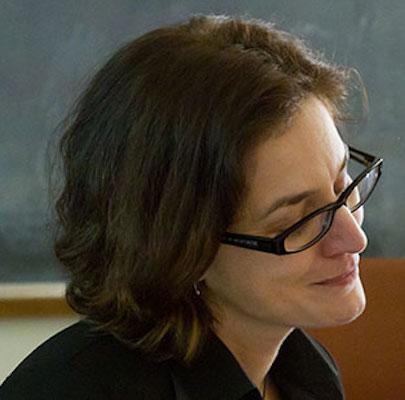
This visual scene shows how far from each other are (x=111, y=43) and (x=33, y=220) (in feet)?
1.24

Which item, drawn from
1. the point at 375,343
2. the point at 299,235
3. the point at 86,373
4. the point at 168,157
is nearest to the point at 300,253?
the point at 299,235

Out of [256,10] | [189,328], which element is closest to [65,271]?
[189,328]

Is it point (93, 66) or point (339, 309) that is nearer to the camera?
point (339, 309)

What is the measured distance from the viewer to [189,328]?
1166 millimetres

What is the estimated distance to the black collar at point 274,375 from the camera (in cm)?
117

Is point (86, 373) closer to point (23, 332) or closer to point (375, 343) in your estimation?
point (375, 343)

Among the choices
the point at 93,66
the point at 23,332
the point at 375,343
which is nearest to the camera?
the point at 375,343

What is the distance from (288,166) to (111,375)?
0.32m

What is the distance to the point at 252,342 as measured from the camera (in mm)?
1215

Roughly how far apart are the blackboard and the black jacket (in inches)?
31.0

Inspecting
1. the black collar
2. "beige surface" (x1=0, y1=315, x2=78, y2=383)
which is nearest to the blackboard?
"beige surface" (x1=0, y1=315, x2=78, y2=383)

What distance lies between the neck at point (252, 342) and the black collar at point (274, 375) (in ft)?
0.07

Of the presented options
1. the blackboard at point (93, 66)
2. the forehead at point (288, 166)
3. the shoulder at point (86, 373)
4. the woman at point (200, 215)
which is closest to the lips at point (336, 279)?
the woman at point (200, 215)

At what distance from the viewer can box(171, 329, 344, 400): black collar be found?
3.83 feet
